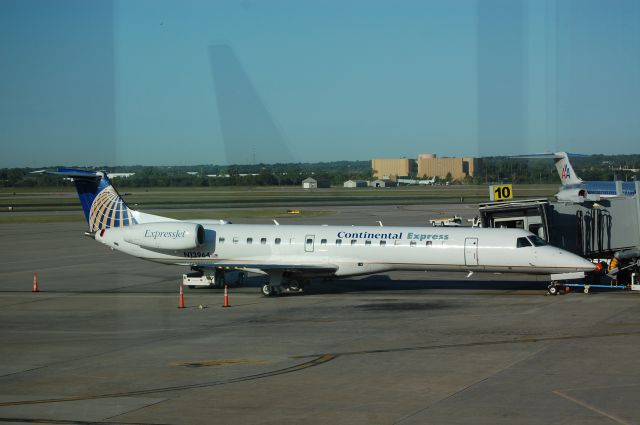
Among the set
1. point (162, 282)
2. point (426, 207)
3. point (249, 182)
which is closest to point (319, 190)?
point (426, 207)

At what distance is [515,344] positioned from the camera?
1961cm

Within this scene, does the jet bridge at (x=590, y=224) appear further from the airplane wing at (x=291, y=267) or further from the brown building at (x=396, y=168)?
the brown building at (x=396, y=168)

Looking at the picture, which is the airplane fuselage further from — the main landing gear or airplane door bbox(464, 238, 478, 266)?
the main landing gear

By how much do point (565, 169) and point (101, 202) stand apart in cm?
3525

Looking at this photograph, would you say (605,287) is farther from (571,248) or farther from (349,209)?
(349,209)

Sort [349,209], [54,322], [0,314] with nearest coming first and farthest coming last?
1. [54,322]
2. [0,314]
3. [349,209]

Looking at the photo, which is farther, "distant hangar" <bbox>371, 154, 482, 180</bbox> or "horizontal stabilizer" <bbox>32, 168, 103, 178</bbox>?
"distant hangar" <bbox>371, 154, 482, 180</bbox>

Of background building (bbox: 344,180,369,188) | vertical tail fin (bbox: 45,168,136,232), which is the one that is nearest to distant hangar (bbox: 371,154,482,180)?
background building (bbox: 344,180,369,188)

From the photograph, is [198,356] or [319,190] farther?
[319,190]

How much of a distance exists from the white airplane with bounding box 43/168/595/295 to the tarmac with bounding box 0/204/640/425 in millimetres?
1099

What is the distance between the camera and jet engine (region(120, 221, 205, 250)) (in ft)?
101

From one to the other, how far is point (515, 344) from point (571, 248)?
1380 cm

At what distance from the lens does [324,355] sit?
1856cm

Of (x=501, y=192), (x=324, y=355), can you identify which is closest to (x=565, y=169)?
(x=501, y=192)
